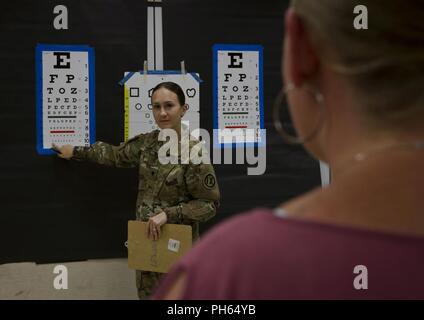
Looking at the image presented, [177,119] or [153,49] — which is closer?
[177,119]

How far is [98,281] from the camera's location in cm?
268

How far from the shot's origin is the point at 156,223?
233 centimetres

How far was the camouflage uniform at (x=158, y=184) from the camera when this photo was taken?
2357mm

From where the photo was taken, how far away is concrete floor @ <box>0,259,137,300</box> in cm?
259

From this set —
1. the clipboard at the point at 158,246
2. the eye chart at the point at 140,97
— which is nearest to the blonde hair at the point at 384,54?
the clipboard at the point at 158,246

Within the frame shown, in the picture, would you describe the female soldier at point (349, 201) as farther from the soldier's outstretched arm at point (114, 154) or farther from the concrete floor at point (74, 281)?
the concrete floor at point (74, 281)

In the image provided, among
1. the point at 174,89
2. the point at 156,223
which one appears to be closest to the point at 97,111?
the point at 174,89

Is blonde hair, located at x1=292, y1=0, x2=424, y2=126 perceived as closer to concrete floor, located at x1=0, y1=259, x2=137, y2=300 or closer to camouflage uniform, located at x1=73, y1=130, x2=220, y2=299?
camouflage uniform, located at x1=73, y1=130, x2=220, y2=299

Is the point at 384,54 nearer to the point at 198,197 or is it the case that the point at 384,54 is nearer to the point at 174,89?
the point at 198,197

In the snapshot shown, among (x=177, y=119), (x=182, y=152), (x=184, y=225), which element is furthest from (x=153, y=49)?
(x=184, y=225)

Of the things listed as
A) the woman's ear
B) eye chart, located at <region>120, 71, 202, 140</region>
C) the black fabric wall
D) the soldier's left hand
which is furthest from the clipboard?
the woman's ear

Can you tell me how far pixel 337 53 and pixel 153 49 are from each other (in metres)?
2.20
